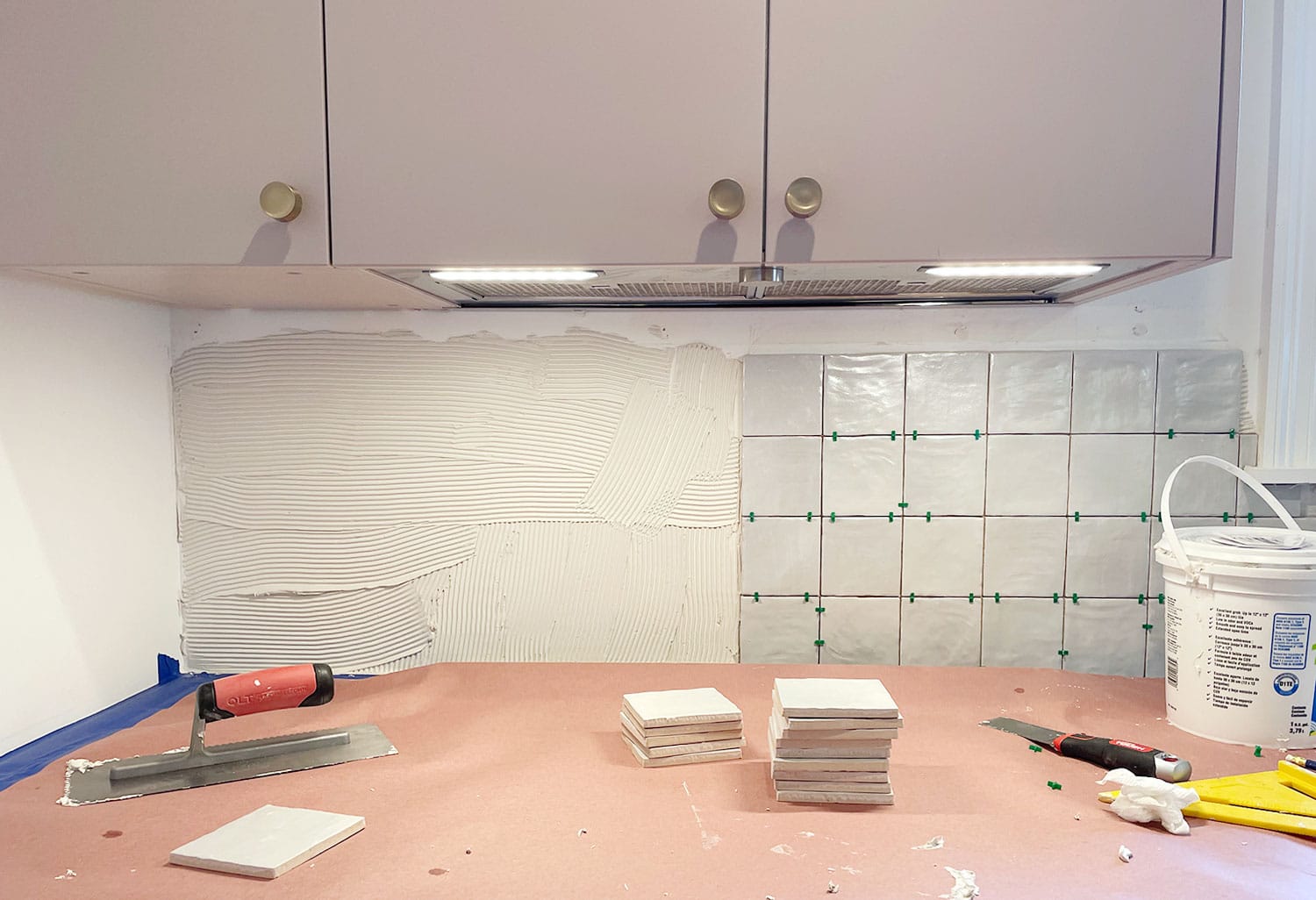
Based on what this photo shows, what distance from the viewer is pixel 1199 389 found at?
142cm

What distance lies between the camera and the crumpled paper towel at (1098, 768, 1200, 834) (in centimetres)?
89

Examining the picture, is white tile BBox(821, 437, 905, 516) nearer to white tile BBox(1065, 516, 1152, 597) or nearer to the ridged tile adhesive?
the ridged tile adhesive

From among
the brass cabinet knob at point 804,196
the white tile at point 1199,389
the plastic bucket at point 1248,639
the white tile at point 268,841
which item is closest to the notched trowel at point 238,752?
the white tile at point 268,841

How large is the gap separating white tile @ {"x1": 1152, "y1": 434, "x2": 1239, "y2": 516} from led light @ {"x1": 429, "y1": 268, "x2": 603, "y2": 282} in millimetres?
1050

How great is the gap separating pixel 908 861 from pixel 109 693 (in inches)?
50.2

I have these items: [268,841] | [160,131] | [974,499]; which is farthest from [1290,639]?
[160,131]

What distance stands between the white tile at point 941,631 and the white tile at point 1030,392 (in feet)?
1.08

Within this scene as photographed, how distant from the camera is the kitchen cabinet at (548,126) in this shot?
3.24 feet

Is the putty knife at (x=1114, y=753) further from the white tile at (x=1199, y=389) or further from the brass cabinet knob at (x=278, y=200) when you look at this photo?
the brass cabinet knob at (x=278, y=200)

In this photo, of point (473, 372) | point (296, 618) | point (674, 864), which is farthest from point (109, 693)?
point (674, 864)

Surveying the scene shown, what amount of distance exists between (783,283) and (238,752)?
1023 millimetres

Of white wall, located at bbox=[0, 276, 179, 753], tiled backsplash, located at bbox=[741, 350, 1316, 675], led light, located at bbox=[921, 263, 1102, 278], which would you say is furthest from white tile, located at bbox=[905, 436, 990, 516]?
white wall, located at bbox=[0, 276, 179, 753]

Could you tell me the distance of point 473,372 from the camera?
1485mm

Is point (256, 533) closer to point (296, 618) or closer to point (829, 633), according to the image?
point (296, 618)
